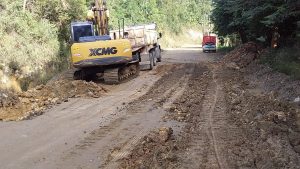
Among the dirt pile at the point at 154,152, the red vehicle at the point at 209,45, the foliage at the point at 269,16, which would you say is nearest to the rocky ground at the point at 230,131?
the dirt pile at the point at 154,152

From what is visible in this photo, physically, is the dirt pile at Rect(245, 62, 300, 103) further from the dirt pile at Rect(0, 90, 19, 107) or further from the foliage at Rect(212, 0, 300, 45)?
the dirt pile at Rect(0, 90, 19, 107)

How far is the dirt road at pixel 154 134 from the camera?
776 cm

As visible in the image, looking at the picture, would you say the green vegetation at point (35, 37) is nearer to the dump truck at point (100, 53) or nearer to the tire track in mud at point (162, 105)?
the dump truck at point (100, 53)

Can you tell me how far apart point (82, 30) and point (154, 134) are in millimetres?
12669

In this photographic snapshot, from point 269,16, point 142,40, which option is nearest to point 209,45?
point 142,40

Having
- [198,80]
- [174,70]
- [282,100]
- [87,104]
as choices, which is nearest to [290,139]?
[282,100]

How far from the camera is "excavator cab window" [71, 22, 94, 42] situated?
20906 millimetres

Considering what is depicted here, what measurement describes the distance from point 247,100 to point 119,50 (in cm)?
702

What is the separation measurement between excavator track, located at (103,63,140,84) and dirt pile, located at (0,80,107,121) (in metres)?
1.97

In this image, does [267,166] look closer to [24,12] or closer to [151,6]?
→ [24,12]

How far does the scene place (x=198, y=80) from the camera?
18.0m

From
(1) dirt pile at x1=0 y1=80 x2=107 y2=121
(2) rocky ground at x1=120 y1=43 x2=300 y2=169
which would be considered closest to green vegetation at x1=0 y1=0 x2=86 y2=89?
(1) dirt pile at x1=0 y1=80 x2=107 y2=121

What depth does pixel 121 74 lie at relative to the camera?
19531 mm

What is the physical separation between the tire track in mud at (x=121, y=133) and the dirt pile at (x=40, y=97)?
233cm
